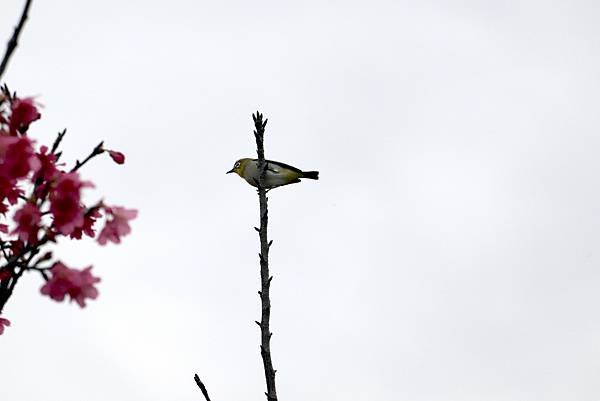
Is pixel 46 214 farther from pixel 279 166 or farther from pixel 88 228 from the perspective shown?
pixel 279 166

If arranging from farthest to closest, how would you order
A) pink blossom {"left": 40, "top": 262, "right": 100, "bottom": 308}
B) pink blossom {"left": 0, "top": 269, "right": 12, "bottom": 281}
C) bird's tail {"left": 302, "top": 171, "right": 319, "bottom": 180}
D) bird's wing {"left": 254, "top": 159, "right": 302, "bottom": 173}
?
1. bird's tail {"left": 302, "top": 171, "right": 319, "bottom": 180}
2. bird's wing {"left": 254, "top": 159, "right": 302, "bottom": 173}
3. pink blossom {"left": 0, "top": 269, "right": 12, "bottom": 281}
4. pink blossom {"left": 40, "top": 262, "right": 100, "bottom": 308}

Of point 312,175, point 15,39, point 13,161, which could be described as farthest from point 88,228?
point 312,175

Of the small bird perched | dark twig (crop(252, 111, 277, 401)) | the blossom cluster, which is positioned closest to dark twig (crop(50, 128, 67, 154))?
the blossom cluster

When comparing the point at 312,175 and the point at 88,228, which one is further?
the point at 312,175

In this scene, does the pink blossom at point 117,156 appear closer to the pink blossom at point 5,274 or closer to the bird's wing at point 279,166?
the pink blossom at point 5,274

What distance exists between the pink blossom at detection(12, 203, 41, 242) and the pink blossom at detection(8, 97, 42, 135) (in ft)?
1.55

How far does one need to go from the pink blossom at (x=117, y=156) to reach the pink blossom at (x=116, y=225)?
0.29 metres

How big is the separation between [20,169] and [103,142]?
18.9 inches

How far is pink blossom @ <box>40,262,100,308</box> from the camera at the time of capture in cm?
260

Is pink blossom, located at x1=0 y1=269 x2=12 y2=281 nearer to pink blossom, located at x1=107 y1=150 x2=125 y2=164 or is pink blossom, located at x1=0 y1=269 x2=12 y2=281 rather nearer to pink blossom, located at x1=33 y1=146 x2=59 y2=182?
pink blossom, located at x1=33 y1=146 x2=59 y2=182

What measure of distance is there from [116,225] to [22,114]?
0.64 metres

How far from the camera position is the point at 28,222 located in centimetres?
263

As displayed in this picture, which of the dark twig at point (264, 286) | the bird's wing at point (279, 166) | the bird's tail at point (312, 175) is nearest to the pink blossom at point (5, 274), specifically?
the dark twig at point (264, 286)

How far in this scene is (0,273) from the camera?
8.95 feet
